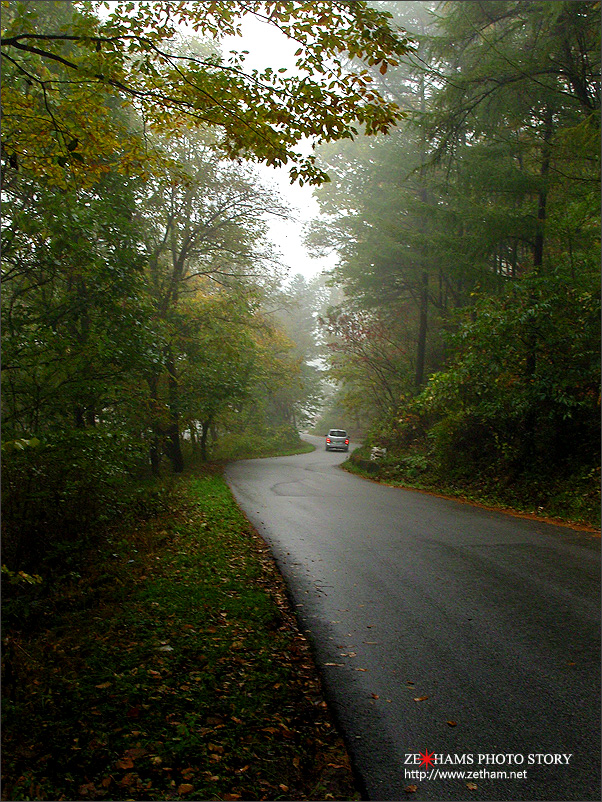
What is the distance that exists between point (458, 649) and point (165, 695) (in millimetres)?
2302

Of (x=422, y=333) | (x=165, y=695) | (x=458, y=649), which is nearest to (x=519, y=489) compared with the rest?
(x=458, y=649)

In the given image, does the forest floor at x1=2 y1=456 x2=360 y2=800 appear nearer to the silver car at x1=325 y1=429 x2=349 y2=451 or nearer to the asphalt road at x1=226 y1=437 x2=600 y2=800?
the asphalt road at x1=226 y1=437 x2=600 y2=800

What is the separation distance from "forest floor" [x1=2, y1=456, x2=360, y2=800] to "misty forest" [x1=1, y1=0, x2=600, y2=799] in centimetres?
7

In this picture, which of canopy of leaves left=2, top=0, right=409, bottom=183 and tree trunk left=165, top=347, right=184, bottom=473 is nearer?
canopy of leaves left=2, top=0, right=409, bottom=183

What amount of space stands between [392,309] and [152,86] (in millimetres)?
22383

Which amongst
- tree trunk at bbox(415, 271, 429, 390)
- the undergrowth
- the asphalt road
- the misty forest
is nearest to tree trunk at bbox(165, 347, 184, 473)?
the misty forest

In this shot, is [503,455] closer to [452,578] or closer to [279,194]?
[452,578]

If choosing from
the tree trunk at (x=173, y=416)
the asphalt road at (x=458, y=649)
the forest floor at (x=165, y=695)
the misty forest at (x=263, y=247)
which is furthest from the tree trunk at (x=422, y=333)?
the forest floor at (x=165, y=695)

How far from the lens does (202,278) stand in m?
24.3

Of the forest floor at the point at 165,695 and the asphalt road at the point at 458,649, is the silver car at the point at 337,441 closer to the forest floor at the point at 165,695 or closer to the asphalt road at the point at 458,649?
the asphalt road at the point at 458,649

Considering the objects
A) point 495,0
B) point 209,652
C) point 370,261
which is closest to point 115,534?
point 209,652

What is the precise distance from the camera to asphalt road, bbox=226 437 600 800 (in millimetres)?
2908

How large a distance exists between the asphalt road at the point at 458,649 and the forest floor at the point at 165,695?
293 millimetres

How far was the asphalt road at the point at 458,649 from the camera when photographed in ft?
9.54
